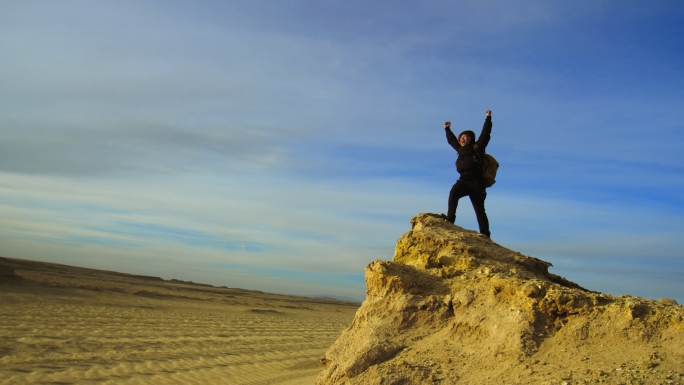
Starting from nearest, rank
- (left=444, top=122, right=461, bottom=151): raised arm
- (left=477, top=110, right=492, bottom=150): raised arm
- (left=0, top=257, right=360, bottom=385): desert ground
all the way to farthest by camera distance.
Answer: (left=477, top=110, right=492, bottom=150): raised arm
(left=444, top=122, right=461, bottom=151): raised arm
(left=0, top=257, right=360, bottom=385): desert ground

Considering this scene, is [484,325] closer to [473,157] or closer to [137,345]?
Answer: [473,157]

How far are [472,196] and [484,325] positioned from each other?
2.41 m

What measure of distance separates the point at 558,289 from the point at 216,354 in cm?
1023

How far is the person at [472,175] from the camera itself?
700 centimetres

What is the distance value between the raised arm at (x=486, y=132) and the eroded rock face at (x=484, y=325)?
1.30 m

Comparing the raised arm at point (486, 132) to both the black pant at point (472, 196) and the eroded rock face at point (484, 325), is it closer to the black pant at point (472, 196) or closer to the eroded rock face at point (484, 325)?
the black pant at point (472, 196)

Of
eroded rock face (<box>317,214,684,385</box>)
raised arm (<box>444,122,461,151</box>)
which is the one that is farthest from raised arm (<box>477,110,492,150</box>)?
eroded rock face (<box>317,214,684,385</box>)

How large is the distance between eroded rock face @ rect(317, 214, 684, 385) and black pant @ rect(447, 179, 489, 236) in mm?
536

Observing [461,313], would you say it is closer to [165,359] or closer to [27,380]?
[27,380]

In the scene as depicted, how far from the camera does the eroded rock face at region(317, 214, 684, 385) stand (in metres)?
4.33

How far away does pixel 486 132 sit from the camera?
6.98 m

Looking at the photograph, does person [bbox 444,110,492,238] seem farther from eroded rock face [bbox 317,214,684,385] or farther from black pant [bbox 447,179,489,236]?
eroded rock face [bbox 317,214,684,385]

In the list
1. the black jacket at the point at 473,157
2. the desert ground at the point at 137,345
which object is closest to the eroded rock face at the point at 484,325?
the black jacket at the point at 473,157

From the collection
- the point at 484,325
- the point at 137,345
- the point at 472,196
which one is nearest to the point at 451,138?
the point at 472,196
